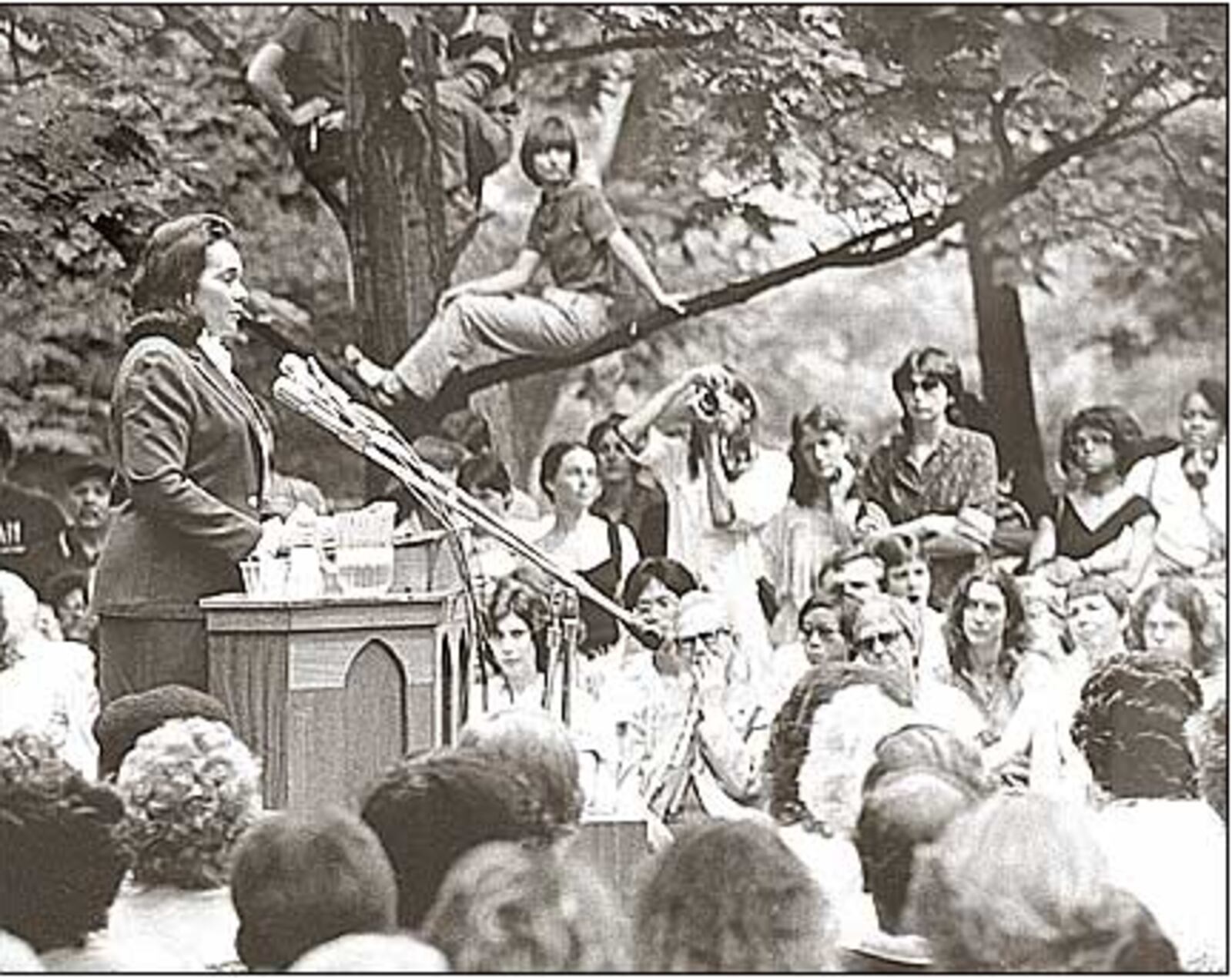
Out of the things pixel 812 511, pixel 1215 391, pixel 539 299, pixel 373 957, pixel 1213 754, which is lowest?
pixel 373 957

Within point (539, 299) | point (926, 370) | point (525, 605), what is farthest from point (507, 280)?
point (926, 370)

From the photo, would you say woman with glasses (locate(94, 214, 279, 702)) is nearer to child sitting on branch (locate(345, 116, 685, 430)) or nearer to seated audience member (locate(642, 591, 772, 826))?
child sitting on branch (locate(345, 116, 685, 430))

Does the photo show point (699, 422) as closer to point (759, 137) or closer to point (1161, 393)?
point (759, 137)

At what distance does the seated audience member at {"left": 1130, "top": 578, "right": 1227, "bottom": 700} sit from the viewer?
3.35 m

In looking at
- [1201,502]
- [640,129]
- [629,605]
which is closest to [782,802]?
[629,605]

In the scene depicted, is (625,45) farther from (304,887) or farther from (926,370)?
(304,887)

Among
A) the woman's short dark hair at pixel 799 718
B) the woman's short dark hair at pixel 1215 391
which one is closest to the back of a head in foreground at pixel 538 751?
the woman's short dark hair at pixel 799 718

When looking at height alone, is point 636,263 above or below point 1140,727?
above

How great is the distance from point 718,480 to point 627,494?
12cm

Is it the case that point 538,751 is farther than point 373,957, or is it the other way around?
point 538,751

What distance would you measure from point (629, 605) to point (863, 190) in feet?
2.05

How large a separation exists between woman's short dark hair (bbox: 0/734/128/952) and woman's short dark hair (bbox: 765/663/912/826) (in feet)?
2.74

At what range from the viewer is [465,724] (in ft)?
10.8

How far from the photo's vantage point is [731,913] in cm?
322
